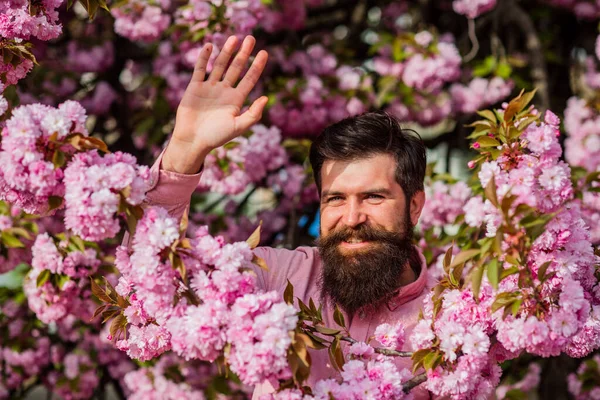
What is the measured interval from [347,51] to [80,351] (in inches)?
92.4

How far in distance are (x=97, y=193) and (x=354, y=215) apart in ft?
3.30

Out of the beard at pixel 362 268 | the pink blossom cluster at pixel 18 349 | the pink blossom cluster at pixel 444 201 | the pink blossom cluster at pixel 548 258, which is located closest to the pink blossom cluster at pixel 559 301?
the pink blossom cluster at pixel 548 258

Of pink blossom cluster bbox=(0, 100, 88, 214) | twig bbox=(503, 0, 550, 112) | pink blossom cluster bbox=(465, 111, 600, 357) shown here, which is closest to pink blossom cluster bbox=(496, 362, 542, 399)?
twig bbox=(503, 0, 550, 112)

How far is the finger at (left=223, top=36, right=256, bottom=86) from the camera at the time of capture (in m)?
2.19

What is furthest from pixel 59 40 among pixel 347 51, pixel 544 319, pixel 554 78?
pixel 544 319

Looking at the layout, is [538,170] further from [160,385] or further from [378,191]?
[160,385]

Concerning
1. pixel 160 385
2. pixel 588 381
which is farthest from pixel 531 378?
pixel 160 385

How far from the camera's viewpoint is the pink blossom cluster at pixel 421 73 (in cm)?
448

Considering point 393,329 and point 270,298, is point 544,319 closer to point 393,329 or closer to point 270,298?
point 393,329

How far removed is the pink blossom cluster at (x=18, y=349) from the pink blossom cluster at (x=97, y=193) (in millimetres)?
2757

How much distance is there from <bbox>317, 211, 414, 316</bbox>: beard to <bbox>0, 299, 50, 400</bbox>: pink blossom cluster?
2342 mm

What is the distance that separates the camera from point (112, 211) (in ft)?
5.69

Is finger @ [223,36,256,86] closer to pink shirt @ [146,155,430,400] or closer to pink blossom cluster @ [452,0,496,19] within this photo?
pink shirt @ [146,155,430,400]

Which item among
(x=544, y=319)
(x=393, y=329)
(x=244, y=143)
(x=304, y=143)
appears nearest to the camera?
(x=544, y=319)
